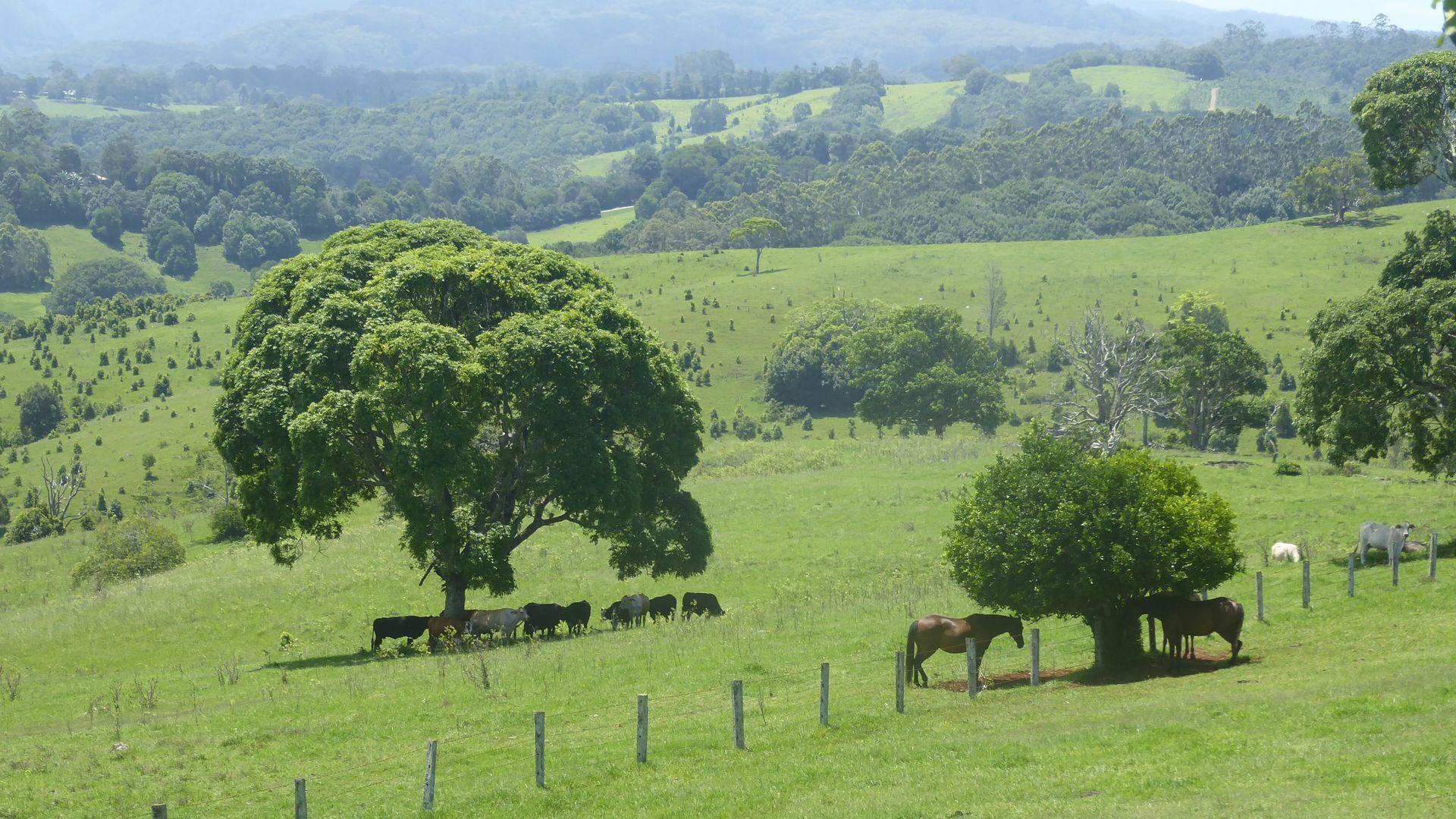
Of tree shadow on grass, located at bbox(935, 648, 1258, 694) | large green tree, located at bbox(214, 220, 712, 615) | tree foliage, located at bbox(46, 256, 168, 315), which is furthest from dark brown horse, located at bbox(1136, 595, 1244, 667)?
tree foliage, located at bbox(46, 256, 168, 315)

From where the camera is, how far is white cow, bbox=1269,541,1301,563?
41.3 metres

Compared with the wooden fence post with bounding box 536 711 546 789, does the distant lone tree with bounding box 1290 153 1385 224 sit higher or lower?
higher

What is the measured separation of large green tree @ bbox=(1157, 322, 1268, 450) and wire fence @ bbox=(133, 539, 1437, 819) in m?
45.5

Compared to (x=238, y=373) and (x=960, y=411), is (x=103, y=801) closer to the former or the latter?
(x=238, y=373)

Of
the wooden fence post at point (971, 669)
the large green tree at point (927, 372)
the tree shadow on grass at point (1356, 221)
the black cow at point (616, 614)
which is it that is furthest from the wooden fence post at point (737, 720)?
the tree shadow on grass at point (1356, 221)

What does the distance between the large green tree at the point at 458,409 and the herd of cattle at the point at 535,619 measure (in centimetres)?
109

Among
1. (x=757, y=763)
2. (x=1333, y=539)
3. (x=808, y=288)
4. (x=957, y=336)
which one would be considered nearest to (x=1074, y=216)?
(x=808, y=288)

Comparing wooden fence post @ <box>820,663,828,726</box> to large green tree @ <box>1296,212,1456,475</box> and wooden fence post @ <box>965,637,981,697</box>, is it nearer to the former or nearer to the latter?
wooden fence post @ <box>965,637,981,697</box>

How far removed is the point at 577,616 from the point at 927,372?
54.7m

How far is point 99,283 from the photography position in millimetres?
181125

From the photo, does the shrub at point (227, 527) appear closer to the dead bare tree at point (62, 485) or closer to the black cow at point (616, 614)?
the dead bare tree at point (62, 485)

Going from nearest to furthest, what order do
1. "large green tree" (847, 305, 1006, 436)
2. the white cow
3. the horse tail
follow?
the horse tail < the white cow < "large green tree" (847, 305, 1006, 436)

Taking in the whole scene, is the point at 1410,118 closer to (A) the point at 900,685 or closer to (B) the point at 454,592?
(A) the point at 900,685

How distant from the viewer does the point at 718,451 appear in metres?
79.4
